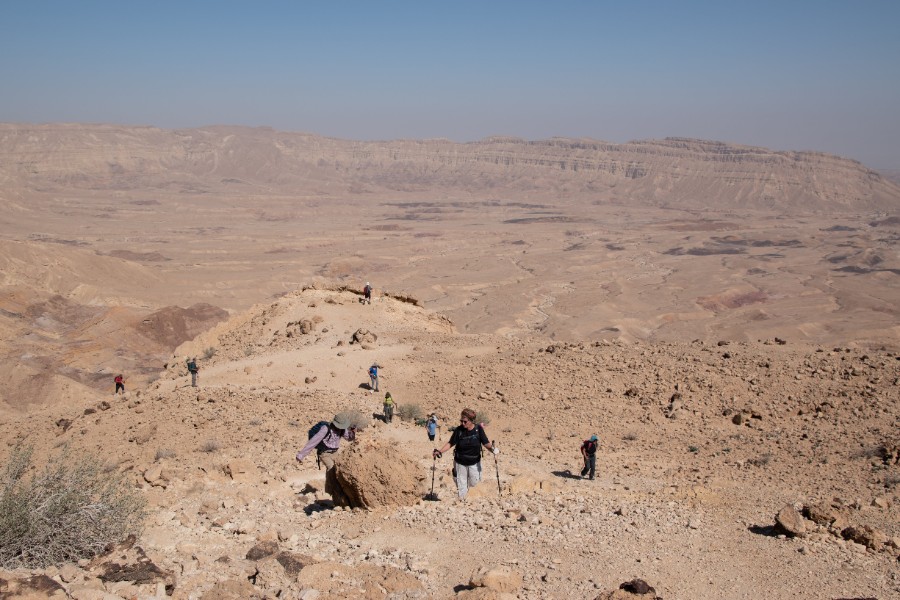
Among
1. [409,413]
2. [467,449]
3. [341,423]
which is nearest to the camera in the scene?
[467,449]

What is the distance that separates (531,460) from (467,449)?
3628 mm

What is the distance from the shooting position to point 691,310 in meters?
51.1

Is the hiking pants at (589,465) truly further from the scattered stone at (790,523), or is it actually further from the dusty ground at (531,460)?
the scattered stone at (790,523)

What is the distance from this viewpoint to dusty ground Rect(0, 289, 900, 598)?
627 centimetres

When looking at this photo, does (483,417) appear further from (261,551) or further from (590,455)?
(261,551)

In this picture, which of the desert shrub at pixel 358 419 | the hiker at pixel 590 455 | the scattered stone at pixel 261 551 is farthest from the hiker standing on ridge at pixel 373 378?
the scattered stone at pixel 261 551

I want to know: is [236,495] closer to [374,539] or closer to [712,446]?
[374,539]

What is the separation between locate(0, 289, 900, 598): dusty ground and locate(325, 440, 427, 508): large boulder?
174 millimetres

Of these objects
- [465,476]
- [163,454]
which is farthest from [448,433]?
[163,454]

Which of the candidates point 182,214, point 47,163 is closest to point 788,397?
point 182,214

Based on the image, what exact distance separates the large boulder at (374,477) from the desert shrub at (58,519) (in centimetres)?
221

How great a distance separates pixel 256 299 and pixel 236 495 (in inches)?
1766

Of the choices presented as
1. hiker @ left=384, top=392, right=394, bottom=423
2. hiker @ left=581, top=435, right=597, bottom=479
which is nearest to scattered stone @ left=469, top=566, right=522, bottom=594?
hiker @ left=581, top=435, right=597, bottom=479

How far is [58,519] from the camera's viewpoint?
5711mm
